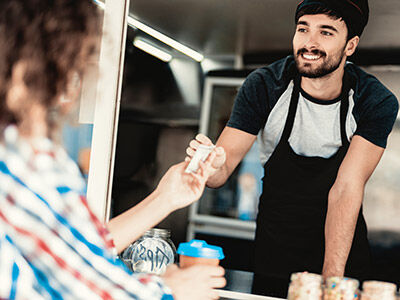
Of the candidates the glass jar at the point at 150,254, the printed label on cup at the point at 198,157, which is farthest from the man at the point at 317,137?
the printed label on cup at the point at 198,157

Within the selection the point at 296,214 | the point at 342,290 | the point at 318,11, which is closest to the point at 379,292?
the point at 342,290

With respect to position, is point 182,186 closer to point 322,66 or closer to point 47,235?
point 47,235

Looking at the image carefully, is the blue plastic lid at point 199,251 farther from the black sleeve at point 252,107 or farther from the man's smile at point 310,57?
the man's smile at point 310,57

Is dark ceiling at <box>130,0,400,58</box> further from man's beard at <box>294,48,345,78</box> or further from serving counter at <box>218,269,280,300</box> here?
serving counter at <box>218,269,280,300</box>

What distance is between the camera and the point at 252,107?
2.01 m

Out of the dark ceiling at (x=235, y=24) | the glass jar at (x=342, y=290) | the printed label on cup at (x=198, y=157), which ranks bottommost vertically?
the glass jar at (x=342, y=290)

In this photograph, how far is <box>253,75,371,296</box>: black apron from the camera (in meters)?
1.96

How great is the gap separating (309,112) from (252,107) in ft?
0.74

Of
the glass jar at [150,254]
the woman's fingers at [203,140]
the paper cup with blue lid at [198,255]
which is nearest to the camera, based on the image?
the paper cup with blue lid at [198,255]

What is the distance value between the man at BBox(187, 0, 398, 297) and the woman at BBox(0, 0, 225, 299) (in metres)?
1.08

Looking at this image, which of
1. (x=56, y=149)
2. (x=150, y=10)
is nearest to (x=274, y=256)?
(x=150, y=10)

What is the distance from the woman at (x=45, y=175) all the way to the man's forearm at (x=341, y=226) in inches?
45.7

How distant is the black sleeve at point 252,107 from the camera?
1.99 m

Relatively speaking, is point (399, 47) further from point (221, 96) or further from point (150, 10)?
point (150, 10)
